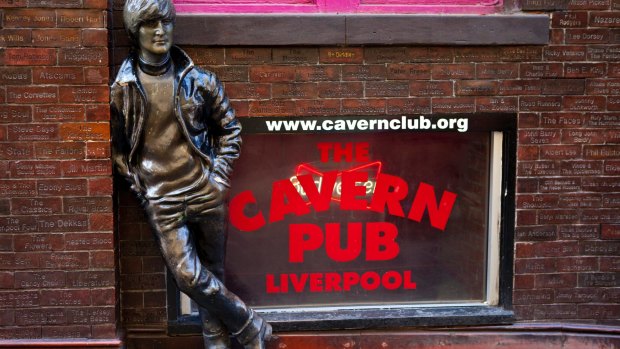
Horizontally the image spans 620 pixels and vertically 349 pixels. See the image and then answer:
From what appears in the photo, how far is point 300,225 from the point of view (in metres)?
5.55

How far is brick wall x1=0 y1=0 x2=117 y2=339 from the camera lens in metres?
4.77

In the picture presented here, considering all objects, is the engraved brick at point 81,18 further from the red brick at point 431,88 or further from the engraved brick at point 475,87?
the engraved brick at point 475,87

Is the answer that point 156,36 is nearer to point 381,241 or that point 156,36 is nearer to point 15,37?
point 15,37

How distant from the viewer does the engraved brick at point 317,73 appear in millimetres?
5223

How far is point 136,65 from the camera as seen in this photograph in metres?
4.68

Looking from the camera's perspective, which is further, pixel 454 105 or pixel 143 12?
pixel 454 105

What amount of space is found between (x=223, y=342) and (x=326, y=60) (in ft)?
6.10

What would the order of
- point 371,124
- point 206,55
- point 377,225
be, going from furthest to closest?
point 377,225, point 371,124, point 206,55

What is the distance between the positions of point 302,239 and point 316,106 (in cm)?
92

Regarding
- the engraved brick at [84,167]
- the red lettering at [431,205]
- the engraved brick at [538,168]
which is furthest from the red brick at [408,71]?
the engraved brick at [84,167]

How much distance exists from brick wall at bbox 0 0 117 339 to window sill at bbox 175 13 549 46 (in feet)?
2.10

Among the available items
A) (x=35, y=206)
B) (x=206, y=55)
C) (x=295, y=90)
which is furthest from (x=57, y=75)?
(x=295, y=90)

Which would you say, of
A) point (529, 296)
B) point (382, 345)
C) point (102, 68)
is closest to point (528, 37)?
point (529, 296)

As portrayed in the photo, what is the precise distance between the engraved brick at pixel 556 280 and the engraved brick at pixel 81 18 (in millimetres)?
3234
